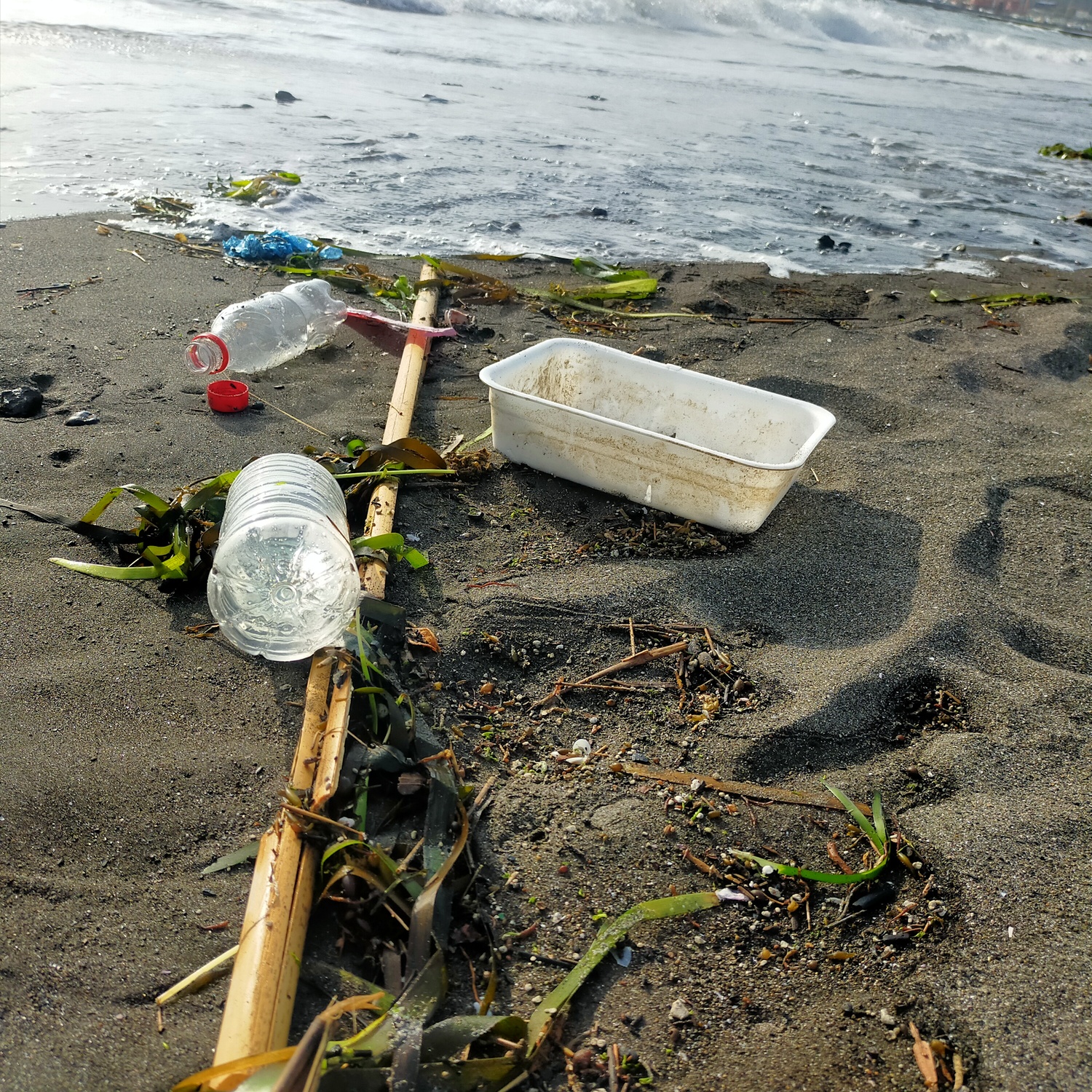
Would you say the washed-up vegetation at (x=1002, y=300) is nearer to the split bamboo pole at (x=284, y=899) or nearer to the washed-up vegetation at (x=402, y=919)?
the washed-up vegetation at (x=402, y=919)

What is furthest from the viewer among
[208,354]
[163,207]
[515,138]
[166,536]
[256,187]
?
[515,138]

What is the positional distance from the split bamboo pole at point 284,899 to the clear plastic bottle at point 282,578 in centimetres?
22

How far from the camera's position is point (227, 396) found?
3836 mm

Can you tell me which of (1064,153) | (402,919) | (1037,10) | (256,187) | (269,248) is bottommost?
(402,919)

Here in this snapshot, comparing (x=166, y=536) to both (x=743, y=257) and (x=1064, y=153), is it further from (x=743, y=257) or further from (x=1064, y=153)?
(x=1064, y=153)

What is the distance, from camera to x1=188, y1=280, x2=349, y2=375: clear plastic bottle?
4.05 metres

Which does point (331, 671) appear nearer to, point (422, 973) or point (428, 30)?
point (422, 973)

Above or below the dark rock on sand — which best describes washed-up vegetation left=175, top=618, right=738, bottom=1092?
below

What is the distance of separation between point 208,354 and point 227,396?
317mm

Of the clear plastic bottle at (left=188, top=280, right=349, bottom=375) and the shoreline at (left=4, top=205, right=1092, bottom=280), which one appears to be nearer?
the clear plastic bottle at (left=188, top=280, right=349, bottom=375)

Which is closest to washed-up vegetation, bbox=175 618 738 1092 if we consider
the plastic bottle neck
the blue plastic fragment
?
the plastic bottle neck

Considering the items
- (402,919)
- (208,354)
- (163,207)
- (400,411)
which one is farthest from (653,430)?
(163,207)

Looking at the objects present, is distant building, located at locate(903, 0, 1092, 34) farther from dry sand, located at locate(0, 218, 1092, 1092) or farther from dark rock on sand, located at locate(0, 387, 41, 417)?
dark rock on sand, located at locate(0, 387, 41, 417)

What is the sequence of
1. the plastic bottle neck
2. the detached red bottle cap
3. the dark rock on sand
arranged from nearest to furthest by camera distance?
the dark rock on sand → the detached red bottle cap → the plastic bottle neck
